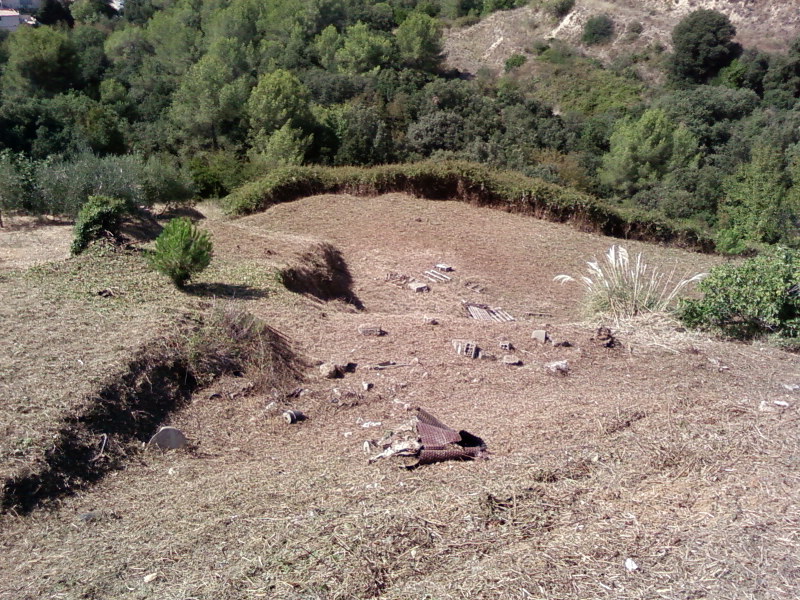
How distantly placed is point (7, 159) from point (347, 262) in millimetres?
5859

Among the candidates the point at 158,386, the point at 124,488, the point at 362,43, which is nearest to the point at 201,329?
the point at 158,386

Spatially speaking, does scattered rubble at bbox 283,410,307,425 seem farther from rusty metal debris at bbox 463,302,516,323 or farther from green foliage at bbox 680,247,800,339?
green foliage at bbox 680,247,800,339

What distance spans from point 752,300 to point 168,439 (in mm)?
5854

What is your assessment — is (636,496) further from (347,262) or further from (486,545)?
(347,262)

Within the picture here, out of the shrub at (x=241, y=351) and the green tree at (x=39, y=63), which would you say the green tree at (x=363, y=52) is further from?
the shrub at (x=241, y=351)

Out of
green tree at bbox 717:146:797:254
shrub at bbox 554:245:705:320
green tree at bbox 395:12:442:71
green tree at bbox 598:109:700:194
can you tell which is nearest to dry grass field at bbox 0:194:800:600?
shrub at bbox 554:245:705:320

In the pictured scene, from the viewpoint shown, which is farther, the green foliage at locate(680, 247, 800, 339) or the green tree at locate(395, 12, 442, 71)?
the green tree at locate(395, 12, 442, 71)

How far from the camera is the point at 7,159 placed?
1147 cm

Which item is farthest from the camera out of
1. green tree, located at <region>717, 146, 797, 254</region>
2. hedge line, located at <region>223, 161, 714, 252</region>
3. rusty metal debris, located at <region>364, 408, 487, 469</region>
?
green tree, located at <region>717, 146, 797, 254</region>

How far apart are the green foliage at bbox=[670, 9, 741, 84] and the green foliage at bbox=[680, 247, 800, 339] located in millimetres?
37497

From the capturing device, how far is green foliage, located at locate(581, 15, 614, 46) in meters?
45.5

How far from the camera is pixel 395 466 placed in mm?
4305

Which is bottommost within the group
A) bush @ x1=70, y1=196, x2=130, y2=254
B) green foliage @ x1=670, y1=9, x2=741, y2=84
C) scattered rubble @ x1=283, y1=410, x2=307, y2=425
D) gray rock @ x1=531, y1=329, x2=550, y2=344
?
scattered rubble @ x1=283, y1=410, x2=307, y2=425

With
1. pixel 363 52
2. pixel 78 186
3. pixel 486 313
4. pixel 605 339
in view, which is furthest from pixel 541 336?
pixel 363 52
